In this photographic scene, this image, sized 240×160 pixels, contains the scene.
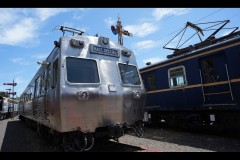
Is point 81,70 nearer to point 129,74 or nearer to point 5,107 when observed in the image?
point 129,74

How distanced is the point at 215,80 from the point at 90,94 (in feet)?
17.7

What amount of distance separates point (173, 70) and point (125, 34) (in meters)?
12.9

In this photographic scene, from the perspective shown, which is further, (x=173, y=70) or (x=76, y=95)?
(x=173, y=70)

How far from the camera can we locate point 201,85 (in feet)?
28.5

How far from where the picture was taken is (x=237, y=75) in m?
7.45

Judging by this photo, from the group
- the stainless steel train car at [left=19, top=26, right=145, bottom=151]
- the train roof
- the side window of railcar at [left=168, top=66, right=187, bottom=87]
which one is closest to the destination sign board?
the stainless steel train car at [left=19, top=26, right=145, bottom=151]

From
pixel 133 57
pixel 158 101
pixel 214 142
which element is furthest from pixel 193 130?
pixel 133 57

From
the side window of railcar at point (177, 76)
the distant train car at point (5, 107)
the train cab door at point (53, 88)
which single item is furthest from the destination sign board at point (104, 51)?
the distant train car at point (5, 107)

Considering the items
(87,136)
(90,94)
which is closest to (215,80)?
(90,94)

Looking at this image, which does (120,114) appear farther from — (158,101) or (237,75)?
(158,101)

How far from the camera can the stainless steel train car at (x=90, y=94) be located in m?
4.94

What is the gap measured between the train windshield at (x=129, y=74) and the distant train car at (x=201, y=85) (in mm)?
3495

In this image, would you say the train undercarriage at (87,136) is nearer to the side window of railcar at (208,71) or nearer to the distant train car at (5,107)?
the side window of railcar at (208,71)

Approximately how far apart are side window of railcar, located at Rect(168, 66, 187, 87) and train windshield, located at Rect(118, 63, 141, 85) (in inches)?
142
